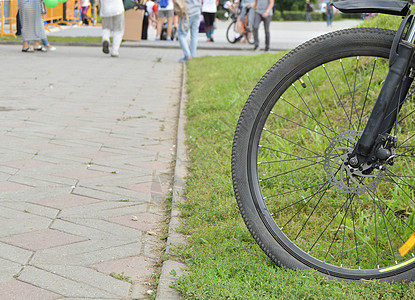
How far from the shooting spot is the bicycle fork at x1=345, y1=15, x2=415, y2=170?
257 centimetres

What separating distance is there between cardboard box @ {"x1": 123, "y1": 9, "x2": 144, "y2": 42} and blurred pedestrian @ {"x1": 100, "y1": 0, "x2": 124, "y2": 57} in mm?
2481

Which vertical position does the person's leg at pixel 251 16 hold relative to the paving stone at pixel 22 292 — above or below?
below

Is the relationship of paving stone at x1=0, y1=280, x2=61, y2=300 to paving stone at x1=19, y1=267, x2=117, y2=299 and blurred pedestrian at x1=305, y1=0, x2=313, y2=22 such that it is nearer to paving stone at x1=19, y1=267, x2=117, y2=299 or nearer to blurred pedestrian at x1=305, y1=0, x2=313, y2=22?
paving stone at x1=19, y1=267, x2=117, y2=299

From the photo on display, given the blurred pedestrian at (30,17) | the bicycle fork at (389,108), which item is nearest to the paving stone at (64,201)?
the bicycle fork at (389,108)

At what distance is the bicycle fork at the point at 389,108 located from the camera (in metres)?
2.57

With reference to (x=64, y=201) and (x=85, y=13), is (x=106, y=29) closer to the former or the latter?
(x=64, y=201)

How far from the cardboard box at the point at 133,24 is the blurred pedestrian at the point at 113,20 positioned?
2481mm

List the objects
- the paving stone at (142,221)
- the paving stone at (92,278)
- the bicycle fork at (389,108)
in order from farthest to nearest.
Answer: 1. the paving stone at (142,221)
2. the paving stone at (92,278)
3. the bicycle fork at (389,108)

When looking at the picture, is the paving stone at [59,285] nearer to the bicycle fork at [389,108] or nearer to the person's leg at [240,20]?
the bicycle fork at [389,108]

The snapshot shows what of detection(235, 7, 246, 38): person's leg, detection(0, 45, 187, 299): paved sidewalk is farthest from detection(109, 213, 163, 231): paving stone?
detection(235, 7, 246, 38): person's leg

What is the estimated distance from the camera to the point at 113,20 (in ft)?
46.7

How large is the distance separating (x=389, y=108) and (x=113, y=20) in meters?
12.2

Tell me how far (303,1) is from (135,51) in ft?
158

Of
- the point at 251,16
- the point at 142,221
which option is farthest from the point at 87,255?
the point at 251,16
